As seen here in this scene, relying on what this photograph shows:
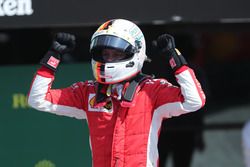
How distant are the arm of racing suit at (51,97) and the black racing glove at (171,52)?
0.50 m

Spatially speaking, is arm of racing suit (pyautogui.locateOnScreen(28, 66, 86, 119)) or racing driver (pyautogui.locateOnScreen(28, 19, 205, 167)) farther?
arm of racing suit (pyautogui.locateOnScreen(28, 66, 86, 119))

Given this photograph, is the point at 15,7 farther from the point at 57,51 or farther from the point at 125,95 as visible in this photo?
the point at 125,95

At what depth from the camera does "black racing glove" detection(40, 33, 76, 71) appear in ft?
12.3

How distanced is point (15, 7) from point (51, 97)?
2.74ft

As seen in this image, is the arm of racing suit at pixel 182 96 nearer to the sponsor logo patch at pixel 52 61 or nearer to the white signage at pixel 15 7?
the sponsor logo patch at pixel 52 61

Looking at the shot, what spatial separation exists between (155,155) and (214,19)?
1.11 meters

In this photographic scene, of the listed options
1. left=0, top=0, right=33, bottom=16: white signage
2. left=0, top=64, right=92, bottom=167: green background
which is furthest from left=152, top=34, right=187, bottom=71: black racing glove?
left=0, top=64, right=92, bottom=167: green background

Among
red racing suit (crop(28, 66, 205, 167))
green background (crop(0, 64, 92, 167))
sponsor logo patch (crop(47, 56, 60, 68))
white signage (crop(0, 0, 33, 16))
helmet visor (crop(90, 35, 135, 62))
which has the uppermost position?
helmet visor (crop(90, 35, 135, 62))

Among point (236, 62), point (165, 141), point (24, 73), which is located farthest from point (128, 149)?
point (236, 62)

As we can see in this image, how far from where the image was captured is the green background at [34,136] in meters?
4.91

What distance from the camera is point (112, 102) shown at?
12.3ft

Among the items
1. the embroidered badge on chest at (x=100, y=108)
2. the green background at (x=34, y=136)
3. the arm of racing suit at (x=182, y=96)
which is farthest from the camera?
the green background at (x=34, y=136)

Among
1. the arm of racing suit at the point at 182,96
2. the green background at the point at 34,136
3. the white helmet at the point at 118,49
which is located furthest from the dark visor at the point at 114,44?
the green background at the point at 34,136

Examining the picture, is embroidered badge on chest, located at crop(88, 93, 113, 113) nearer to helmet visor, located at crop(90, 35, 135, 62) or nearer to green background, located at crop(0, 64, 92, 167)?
helmet visor, located at crop(90, 35, 135, 62)
